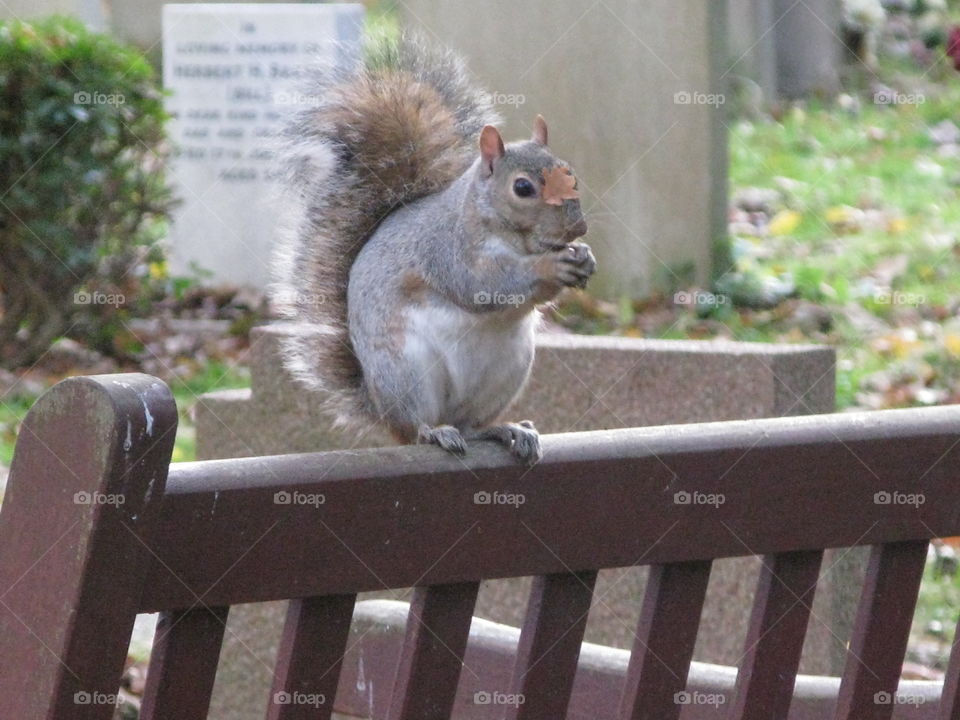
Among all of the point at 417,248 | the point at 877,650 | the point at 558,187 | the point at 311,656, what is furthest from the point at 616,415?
the point at 311,656

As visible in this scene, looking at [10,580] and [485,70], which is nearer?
[10,580]

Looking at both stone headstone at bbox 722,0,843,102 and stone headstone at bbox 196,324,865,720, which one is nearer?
stone headstone at bbox 196,324,865,720

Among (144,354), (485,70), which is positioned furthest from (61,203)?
(485,70)

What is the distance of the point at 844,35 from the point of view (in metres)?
7.17

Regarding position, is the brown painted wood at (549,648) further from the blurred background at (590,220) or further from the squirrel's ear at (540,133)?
the blurred background at (590,220)

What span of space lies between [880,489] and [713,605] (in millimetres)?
1376

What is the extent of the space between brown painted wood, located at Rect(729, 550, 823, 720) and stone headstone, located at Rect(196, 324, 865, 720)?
120cm

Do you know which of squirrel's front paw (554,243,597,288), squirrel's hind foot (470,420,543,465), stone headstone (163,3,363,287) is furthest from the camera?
stone headstone (163,3,363,287)

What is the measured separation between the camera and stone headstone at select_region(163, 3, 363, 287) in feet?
17.5

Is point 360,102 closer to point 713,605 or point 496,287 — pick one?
point 496,287

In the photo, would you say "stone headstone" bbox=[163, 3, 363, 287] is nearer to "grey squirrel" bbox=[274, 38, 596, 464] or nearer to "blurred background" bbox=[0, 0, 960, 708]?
"blurred background" bbox=[0, 0, 960, 708]

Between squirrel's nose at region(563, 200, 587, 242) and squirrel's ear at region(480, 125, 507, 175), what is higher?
squirrel's ear at region(480, 125, 507, 175)

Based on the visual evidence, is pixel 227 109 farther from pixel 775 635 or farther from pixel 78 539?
pixel 78 539

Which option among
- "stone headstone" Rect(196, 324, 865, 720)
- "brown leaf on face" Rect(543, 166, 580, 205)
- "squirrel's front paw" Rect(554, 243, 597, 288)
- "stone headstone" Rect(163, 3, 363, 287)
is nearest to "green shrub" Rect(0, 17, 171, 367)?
"stone headstone" Rect(163, 3, 363, 287)
